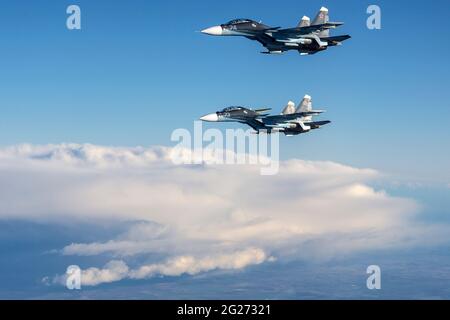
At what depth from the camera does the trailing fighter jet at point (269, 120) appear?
131625mm

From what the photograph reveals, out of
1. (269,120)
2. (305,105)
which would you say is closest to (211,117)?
(269,120)

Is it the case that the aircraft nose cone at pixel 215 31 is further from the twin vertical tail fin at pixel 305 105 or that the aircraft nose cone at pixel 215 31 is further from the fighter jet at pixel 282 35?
the twin vertical tail fin at pixel 305 105

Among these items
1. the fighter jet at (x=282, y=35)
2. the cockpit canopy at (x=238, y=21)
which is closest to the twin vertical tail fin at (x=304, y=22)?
the fighter jet at (x=282, y=35)

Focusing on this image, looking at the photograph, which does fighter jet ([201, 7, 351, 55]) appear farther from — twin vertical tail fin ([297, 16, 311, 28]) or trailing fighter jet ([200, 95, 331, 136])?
trailing fighter jet ([200, 95, 331, 136])

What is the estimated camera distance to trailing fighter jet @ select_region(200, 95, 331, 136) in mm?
131625

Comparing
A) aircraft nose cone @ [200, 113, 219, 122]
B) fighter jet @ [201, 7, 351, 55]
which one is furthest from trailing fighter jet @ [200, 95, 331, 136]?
A: fighter jet @ [201, 7, 351, 55]

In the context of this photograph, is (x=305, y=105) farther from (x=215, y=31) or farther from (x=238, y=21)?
(x=215, y=31)

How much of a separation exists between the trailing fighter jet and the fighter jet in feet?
45.0

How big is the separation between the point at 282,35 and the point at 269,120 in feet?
61.4
